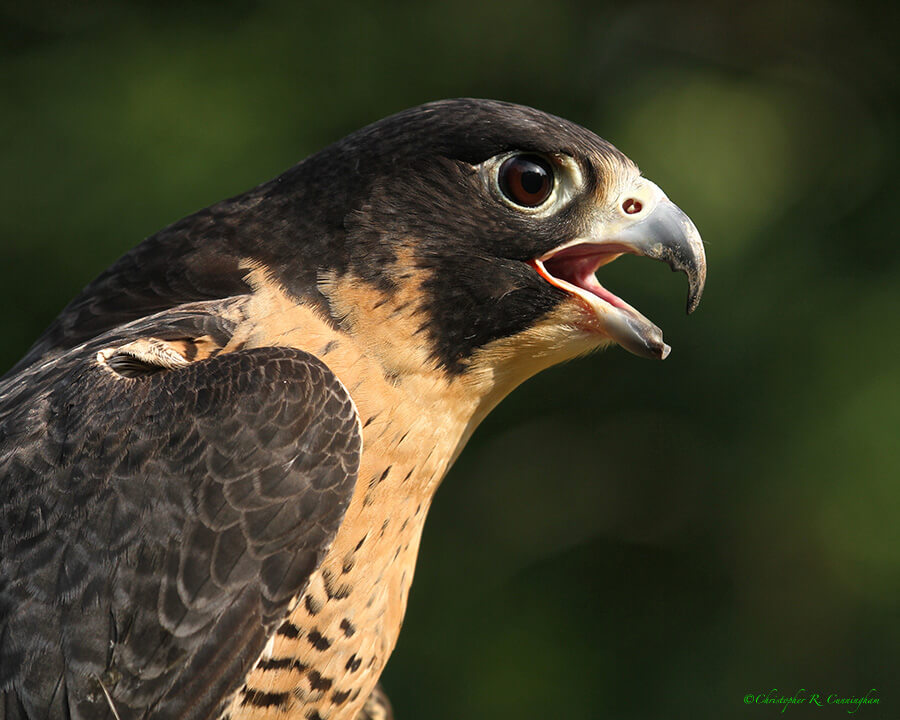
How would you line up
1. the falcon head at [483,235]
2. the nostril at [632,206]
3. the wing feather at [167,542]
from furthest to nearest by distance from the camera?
1. the nostril at [632,206]
2. the falcon head at [483,235]
3. the wing feather at [167,542]

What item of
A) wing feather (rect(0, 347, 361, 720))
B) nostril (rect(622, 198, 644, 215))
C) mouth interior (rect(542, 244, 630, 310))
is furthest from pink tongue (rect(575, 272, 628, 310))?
wing feather (rect(0, 347, 361, 720))

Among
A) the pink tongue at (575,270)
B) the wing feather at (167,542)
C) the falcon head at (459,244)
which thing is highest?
the falcon head at (459,244)

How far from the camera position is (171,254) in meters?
2.64

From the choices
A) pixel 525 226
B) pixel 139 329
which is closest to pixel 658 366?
pixel 525 226

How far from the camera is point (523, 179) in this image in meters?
2.47

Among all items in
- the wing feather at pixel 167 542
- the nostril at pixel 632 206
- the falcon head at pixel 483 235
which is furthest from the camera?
the nostril at pixel 632 206

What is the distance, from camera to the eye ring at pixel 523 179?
8.11ft

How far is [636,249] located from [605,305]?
161mm

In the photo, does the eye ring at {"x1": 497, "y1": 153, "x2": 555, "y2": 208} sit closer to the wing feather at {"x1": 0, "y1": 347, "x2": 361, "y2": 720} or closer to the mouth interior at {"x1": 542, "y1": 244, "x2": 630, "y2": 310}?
the mouth interior at {"x1": 542, "y1": 244, "x2": 630, "y2": 310}

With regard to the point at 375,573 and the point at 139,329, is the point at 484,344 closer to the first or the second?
the point at 375,573

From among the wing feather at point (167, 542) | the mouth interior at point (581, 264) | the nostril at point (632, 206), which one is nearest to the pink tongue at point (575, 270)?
the mouth interior at point (581, 264)

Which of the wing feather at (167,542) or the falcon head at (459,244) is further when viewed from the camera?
the falcon head at (459,244)

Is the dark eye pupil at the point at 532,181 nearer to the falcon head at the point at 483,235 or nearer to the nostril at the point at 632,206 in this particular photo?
the falcon head at the point at 483,235

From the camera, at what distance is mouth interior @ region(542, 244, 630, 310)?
2.57 metres
